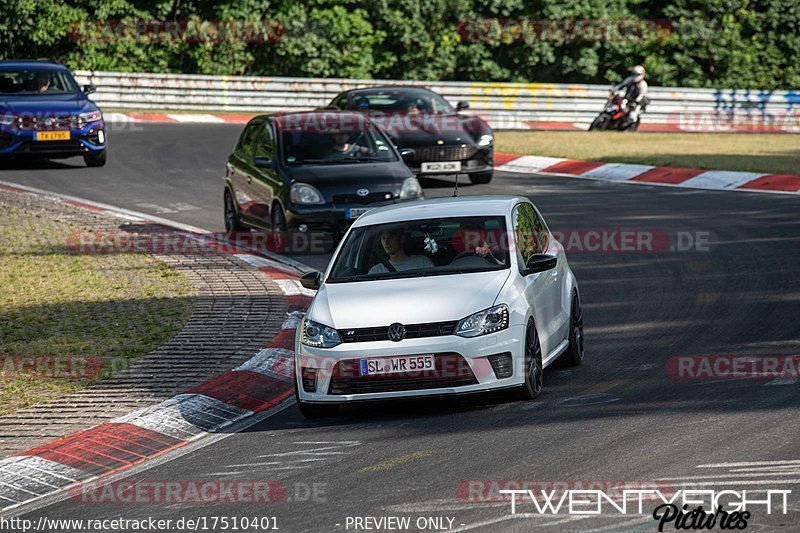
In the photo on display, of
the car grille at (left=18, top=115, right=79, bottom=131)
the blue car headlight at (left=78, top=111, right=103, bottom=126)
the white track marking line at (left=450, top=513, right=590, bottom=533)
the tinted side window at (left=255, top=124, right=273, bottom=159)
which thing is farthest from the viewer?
the blue car headlight at (left=78, top=111, right=103, bottom=126)

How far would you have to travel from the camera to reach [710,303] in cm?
1296

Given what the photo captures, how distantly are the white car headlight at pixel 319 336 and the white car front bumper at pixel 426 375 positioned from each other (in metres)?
0.06

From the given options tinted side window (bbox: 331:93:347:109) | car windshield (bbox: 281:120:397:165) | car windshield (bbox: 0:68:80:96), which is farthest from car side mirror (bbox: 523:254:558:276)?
car windshield (bbox: 0:68:80:96)

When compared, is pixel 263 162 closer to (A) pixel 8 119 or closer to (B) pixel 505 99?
(A) pixel 8 119

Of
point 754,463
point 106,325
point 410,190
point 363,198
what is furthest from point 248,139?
point 754,463

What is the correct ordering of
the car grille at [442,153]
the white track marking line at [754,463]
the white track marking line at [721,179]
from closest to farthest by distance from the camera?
the white track marking line at [754,463]
the white track marking line at [721,179]
the car grille at [442,153]

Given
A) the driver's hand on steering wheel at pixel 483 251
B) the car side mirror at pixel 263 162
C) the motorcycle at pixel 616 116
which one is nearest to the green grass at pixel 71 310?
the car side mirror at pixel 263 162

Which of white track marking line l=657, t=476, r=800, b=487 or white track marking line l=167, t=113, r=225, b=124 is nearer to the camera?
white track marking line l=657, t=476, r=800, b=487

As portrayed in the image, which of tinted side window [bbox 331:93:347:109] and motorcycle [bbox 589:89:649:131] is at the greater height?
tinted side window [bbox 331:93:347:109]

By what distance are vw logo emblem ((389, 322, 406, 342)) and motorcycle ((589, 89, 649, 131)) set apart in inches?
987

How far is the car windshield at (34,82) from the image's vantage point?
2480cm

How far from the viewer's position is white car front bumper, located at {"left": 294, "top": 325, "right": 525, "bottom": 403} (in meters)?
9.15

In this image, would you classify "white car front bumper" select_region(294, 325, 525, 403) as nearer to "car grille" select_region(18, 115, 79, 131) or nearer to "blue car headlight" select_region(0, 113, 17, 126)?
"car grille" select_region(18, 115, 79, 131)

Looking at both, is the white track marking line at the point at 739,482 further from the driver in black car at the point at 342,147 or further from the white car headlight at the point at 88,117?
the white car headlight at the point at 88,117
